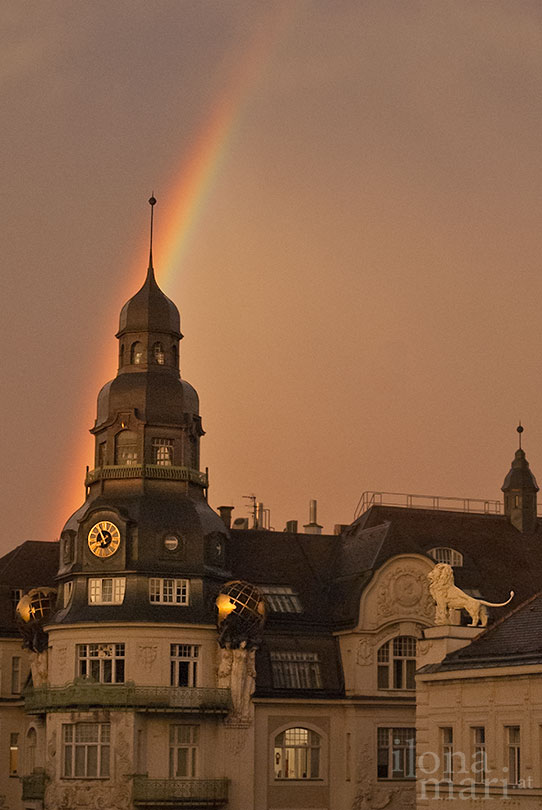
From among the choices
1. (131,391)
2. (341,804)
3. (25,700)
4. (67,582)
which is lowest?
(341,804)

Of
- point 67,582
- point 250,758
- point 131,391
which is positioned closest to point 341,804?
point 250,758

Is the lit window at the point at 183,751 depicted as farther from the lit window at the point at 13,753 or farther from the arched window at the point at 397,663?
the lit window at the point at 13,753

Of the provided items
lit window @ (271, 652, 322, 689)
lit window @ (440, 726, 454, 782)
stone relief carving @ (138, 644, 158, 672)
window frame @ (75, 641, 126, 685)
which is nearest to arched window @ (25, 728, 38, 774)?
window frame @ (75, 641, 126, 685)

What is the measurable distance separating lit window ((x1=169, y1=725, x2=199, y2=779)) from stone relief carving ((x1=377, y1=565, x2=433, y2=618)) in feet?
39.8

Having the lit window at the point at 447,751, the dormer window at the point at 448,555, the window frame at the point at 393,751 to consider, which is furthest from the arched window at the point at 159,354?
the lit window at the point at 447,751

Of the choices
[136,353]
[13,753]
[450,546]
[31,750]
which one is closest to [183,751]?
[31,750]

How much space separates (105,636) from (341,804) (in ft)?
51.5

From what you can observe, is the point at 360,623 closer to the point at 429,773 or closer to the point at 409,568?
the point at 409,568

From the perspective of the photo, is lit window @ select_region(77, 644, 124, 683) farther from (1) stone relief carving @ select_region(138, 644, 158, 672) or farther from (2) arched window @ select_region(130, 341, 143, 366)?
(2) arched window @ select_region(130, 341, 143, 366)

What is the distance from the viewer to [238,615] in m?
83.1

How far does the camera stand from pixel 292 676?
8644 centimetres

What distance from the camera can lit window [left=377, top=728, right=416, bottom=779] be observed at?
8619 centimetres

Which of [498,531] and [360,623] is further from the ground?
[498,531]

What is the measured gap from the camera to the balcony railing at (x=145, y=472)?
8612 centimetres
